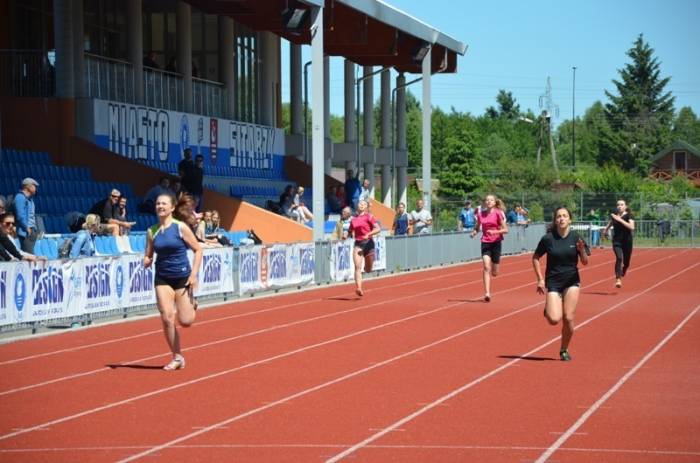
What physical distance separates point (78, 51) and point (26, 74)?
146 cm

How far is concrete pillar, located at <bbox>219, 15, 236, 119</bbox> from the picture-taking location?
4450cm

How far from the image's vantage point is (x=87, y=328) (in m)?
19.7

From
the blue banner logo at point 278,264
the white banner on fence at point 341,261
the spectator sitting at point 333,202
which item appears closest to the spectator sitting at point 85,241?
the blue banner logo at point 278,264

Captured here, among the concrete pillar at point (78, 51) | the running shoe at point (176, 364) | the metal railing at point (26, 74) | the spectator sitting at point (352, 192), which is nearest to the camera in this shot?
the running shoe at point (176, 364)

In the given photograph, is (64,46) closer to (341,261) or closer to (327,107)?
(341,261)

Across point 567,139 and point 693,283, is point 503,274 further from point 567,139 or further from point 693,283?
point 567,139

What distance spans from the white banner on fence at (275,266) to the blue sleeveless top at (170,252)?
11.0m

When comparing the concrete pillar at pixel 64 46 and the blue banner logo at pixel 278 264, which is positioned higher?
the concrete pillar at pixel 64 46

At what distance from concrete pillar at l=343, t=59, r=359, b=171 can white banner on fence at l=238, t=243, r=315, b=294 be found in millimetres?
22861

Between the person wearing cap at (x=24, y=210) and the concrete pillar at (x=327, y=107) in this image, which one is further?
the concrete pillar at (x=327, y=107)

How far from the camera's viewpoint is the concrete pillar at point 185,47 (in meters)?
40.7

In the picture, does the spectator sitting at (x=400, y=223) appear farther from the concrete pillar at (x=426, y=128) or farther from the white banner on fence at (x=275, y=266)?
the white banner on fence at (x=275, y=266)

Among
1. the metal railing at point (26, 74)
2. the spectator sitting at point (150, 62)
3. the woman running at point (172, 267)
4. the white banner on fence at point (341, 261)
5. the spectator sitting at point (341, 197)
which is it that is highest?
the spectator sitting at point (150, 62)

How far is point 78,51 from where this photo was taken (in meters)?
33.4
